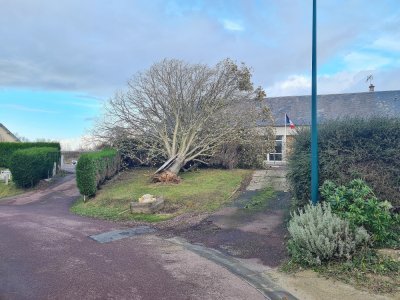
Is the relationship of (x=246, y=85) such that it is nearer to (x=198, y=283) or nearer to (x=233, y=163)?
(x=233, y=163)

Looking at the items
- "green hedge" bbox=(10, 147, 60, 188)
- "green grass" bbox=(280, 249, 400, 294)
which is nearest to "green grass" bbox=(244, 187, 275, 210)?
"green grass" bbox=(280, 249, 400, 294)

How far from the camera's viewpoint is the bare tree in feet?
61.0

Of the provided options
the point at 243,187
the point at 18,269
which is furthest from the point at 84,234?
the point at 243,187

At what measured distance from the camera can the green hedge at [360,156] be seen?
23.8 ft

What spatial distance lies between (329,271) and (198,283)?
2.12 metres

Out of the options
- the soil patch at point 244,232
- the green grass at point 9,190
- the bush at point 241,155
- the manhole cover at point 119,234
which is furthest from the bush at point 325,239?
the green grass at point 9,190

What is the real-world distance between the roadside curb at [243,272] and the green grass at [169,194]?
308 centimetres

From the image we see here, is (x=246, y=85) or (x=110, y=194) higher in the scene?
(x=246, y=85)

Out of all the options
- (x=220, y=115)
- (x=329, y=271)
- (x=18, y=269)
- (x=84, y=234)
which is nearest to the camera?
(x=329, y=271)

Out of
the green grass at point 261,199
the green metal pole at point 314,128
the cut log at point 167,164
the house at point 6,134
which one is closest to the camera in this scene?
the green metal pole at point 314,128

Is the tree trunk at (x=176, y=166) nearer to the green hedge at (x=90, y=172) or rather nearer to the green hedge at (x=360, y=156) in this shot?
the green hedge at (x=90, y=172)

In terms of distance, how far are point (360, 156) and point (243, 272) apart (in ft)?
11.1

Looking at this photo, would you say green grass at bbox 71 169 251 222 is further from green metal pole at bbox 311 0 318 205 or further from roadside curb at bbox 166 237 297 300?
green metal pole at bbox 311 0 318 205

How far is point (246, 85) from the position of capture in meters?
19.6
